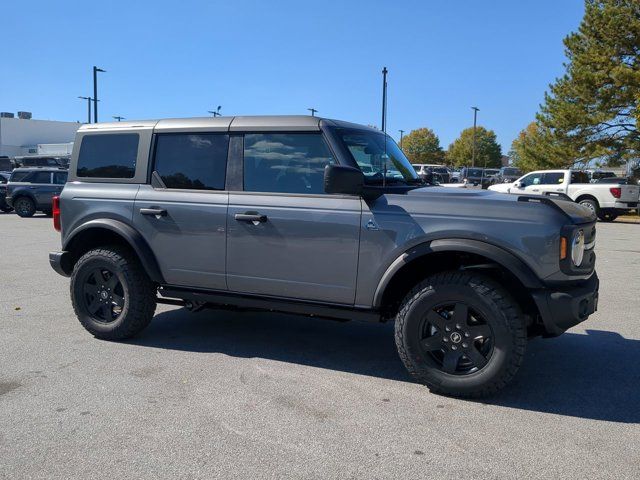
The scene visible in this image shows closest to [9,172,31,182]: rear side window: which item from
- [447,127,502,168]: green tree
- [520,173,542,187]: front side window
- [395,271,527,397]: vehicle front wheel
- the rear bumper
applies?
the rear bumper

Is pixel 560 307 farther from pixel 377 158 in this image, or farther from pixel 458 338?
pixel 377 158

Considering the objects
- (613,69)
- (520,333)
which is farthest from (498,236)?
(613,69)

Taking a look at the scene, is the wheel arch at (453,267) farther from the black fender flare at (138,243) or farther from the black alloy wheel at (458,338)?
the black fender flare at (138,243)

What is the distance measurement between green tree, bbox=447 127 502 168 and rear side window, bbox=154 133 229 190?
8647 centimetres

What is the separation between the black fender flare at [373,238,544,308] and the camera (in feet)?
12.6

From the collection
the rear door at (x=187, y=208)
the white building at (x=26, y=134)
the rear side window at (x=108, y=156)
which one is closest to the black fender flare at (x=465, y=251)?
the rear door at (x=187, y=208)

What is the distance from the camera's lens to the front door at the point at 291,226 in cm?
437

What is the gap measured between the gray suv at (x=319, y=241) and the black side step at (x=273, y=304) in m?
0.01

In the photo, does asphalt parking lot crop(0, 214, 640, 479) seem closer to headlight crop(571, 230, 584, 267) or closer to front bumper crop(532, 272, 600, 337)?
front bumper crop(532, 272, 600, 337)

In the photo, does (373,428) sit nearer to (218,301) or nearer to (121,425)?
(121,425)

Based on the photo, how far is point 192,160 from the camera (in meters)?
5.05

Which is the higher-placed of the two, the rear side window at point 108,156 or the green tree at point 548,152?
the green tree at point 548,152

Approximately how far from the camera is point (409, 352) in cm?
414

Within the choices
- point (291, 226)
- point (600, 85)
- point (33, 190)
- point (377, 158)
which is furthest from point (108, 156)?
point (600, 85)
